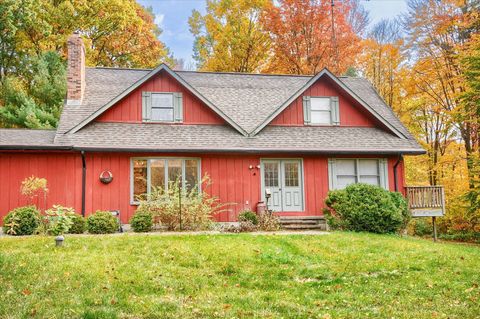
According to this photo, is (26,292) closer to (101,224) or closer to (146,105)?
(101,224)

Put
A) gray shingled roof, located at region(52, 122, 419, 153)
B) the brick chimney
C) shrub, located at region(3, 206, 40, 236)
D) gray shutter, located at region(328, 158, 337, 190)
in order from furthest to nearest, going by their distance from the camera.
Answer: the brick chimney
gray shutter, located at region(328, 158, 337, 190)
gray shingled roof, located at region(52, 122, 419, 153)
shrub, located at region(3, 206, 40, 236)

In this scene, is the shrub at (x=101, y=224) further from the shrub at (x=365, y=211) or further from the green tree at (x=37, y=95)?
the green tree at (x=37, y=95)

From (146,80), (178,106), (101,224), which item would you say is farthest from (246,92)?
(101,224)

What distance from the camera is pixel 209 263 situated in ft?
28.6

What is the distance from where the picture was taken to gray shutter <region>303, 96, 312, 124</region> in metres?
18.0

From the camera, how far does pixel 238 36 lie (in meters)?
29.5

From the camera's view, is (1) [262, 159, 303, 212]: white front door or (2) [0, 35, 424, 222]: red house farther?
(1) [262, 159, 303, 212]: white front door

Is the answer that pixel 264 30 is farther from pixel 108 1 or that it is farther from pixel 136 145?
pixel 136 145

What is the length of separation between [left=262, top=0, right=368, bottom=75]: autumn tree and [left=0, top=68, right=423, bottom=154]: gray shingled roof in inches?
333

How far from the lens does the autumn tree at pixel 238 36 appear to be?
2977 cm

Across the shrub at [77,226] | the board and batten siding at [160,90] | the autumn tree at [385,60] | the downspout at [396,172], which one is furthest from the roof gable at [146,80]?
the autumn tree at [385,60]

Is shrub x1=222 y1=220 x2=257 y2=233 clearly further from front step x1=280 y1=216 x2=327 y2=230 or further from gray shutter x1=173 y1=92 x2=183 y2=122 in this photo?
gray shutter x1=173 y1=92 x2=183 y2=122

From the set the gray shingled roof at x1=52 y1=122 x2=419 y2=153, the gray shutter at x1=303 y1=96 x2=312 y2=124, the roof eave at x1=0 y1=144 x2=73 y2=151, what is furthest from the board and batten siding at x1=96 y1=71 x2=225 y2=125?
the gray shutter at x1=303 y1=96 x2=312 y2=124

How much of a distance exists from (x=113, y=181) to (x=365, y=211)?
8.04 metres
